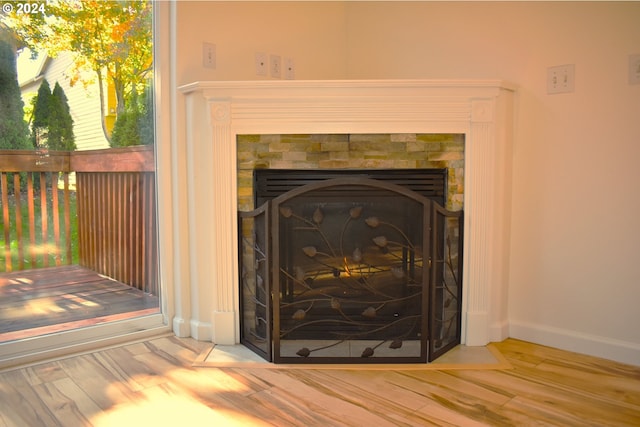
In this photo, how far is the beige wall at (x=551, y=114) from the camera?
2145mm

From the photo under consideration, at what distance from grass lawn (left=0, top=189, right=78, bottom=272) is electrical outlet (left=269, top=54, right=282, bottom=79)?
1166 mm

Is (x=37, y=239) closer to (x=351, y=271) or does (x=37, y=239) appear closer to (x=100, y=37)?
(x=100, y=37)

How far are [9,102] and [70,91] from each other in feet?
0.87

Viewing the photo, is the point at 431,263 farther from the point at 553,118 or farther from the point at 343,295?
the point at 553,118

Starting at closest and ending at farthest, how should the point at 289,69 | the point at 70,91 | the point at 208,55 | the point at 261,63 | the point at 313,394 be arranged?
the point at 313,394
the point at 70,91
the point at 208,55
the point at 261,63
the point at 289,69

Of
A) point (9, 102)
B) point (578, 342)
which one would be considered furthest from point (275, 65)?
point (578, 342)

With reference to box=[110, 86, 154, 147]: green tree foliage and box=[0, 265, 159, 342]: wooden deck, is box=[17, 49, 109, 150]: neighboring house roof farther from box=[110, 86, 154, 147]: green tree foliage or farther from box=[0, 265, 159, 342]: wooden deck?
box=[0, 265, 159, 342]: wooden deck

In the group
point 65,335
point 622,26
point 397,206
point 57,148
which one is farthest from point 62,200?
point 622,26

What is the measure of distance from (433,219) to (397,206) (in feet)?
0.58

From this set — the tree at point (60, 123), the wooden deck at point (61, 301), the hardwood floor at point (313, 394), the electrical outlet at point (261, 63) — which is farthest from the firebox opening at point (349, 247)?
the tree at point (60, 123)

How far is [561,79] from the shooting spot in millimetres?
2260

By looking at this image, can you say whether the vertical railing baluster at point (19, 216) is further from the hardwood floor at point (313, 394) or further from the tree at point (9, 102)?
the hardwood floor at point (313, 394)

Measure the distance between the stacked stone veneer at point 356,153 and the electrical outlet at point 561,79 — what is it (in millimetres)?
456

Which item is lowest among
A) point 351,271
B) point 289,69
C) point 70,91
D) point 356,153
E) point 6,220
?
point 351,271
